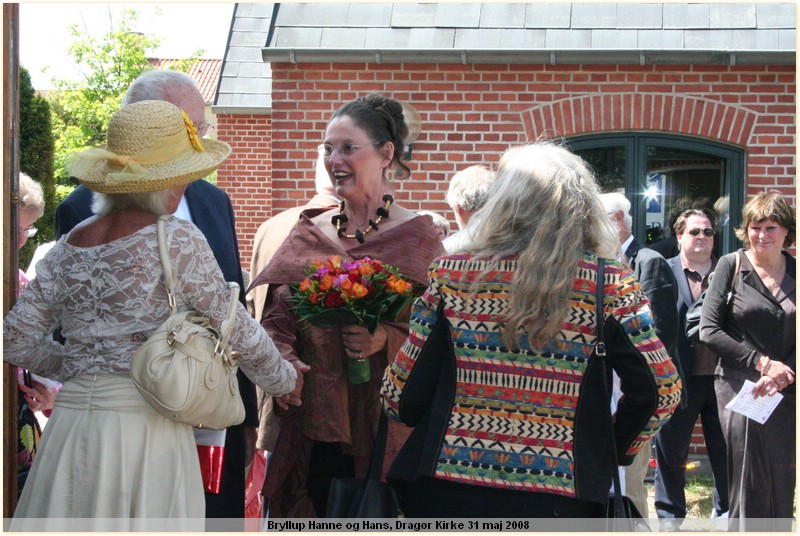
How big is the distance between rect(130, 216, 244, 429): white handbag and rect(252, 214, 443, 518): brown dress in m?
0.80

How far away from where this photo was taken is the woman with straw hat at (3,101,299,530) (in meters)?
3.06

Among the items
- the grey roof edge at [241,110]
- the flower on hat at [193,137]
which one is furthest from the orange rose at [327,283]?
the grey roof edge at [241,110]

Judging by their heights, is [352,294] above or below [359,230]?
below

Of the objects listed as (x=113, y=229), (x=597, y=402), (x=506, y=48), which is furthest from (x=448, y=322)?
(x=506, y=48)

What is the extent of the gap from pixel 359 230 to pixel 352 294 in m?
0.59

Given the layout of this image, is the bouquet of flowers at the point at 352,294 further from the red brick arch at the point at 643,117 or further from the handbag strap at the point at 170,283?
the red brick arch at the point at 643,117

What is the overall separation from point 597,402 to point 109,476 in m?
1.54

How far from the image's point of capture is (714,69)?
8.72 meters

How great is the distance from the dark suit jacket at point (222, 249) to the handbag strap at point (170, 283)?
30.2 inches

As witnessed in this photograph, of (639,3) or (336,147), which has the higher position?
(639,3)

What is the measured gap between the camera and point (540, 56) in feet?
28.4

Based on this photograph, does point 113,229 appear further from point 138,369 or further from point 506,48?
point 506,48

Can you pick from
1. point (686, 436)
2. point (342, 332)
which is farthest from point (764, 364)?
point (342, 332)

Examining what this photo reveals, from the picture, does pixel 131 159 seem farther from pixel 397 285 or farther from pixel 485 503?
pixel 485 503
